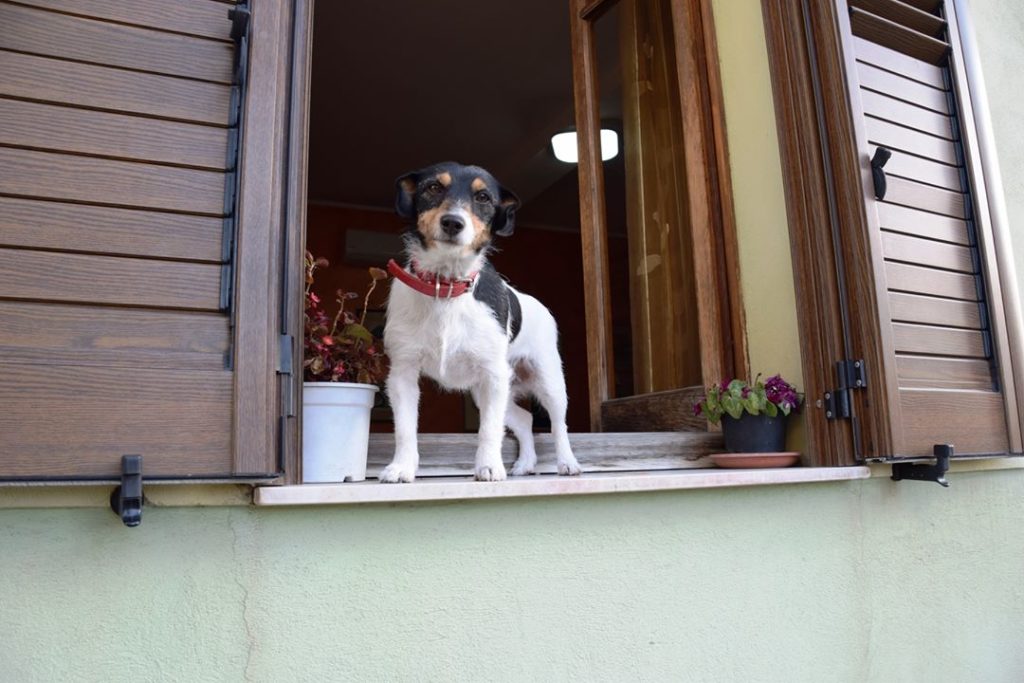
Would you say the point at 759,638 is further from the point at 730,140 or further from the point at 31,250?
the point at 31,250

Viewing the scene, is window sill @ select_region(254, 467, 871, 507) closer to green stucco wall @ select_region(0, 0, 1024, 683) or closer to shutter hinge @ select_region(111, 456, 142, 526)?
green stucco wall @ select_region(0, 0, 1024, 683)

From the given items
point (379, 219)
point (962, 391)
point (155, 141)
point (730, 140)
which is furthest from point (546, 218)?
point (155, 141)

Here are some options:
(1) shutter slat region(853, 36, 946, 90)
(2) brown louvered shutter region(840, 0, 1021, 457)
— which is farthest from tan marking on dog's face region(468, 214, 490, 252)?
(1) shutter slat region(853, 36, 946, 90)

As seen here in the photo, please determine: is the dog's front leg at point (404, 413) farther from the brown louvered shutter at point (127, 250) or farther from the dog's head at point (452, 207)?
the brown louvered shutter at point (127, 250)

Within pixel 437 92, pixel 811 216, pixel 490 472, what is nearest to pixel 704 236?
pixel 811 216

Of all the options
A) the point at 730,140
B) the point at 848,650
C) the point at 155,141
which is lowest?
the point at 848,650

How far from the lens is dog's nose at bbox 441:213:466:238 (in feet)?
5.49

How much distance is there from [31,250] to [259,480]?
0.51 metres

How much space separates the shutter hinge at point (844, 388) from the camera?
190cm

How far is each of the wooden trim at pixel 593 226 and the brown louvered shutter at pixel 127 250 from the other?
1636mm

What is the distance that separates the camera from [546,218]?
6.90 meters

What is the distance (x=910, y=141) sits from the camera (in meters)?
2.14

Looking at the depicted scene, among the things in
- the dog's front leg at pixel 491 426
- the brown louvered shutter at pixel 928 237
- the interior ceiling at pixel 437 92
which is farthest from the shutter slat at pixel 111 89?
the interior ceiling at pixel 437 92

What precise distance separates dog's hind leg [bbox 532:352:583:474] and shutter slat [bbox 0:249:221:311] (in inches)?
41.3
